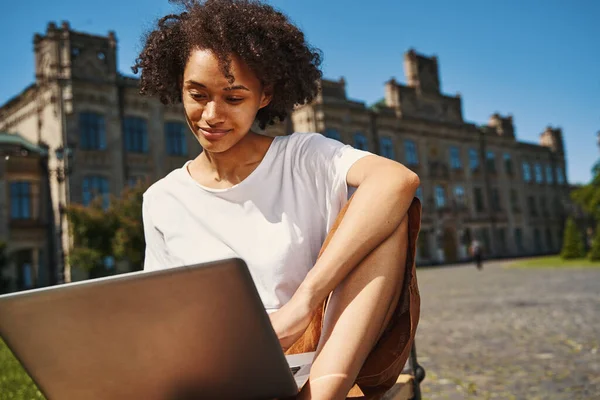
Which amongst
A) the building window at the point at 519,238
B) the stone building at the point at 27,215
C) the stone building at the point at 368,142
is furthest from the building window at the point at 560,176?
the stone building at the point at 27,215

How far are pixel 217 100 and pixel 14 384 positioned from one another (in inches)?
114

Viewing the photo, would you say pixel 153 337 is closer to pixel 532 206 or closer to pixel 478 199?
pixel 478 199

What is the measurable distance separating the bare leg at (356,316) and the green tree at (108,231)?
1492 cm

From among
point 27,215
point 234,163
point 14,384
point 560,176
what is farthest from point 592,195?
point 234,163

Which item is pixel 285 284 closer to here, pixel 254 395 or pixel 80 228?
pixel 254 395

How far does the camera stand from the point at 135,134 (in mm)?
21406

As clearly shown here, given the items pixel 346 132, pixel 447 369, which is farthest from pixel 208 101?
pixel 346 132

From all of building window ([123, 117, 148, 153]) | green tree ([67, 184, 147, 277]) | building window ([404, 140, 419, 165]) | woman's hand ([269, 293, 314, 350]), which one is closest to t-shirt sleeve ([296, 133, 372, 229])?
woman's hand ([269, 293, 314, 350])

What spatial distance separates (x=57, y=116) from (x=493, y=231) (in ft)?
85.3

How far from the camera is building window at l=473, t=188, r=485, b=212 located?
33375 millimetres

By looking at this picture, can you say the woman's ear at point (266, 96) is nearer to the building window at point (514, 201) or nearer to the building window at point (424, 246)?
the building window at point (424, 246)

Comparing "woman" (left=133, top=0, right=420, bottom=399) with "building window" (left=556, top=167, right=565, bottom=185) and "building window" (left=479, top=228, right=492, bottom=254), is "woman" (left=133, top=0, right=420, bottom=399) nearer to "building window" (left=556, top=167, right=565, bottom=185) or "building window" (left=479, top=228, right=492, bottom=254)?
"building window" (left=479, top=228, right=492, bottom=254)

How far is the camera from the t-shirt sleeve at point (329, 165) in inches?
62.7

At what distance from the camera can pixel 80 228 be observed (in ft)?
53.4
